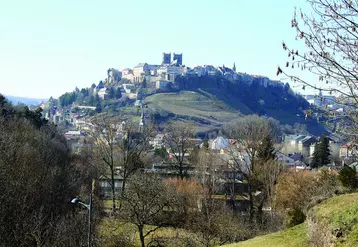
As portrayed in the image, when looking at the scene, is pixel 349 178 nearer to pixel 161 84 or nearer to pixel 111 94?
pixel 111 94

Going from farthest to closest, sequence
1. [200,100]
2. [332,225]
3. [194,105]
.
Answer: [200,100], [194,105], [332,225]

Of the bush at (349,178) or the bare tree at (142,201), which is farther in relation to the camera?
the bare tree at (142,201)

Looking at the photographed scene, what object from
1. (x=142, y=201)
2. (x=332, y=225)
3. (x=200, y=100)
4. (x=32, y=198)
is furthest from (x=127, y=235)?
(x=200, y=100)

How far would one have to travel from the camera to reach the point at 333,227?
9664 mm

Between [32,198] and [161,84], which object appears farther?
[161,84]

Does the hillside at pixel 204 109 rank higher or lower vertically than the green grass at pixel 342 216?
higher

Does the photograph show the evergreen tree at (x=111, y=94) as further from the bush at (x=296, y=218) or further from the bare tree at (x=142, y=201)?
the bush at (x=296, y=218)

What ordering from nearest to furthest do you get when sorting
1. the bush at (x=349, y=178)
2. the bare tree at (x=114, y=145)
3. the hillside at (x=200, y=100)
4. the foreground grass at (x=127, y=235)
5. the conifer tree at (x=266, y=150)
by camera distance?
the bush at (x=349, y=178) → the foreground grass at (x=127, y=235) → the bare tree at (x=114, y=145) → the conifer tree at (x=266, y=150) → the hillside at (x=200, y=100)

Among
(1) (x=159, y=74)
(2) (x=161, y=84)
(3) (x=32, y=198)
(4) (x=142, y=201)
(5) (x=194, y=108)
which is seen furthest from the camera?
(1) (x=159, y=74)

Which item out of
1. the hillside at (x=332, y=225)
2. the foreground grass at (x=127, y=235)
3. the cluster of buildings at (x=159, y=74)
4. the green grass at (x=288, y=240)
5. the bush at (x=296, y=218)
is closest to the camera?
the hillside at (x=332, y=225)

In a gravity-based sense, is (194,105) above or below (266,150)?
above

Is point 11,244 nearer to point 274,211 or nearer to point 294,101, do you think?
point 274,211

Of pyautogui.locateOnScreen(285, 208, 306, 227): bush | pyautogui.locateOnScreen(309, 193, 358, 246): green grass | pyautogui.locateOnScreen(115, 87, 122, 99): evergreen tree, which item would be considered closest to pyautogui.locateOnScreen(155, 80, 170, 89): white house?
pyautogui.locateOnScreen(115, 87, 122, 99): evergreen tree

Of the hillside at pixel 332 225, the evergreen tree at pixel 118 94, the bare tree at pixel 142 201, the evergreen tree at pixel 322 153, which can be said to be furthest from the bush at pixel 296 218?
the evergreen tree at pixel 118 94
